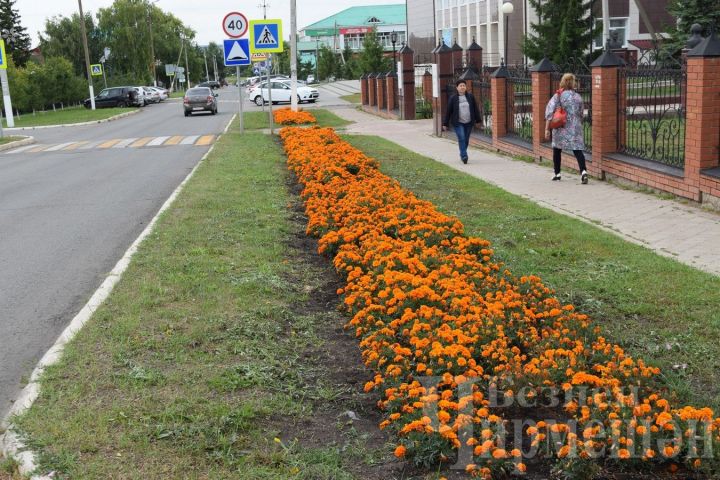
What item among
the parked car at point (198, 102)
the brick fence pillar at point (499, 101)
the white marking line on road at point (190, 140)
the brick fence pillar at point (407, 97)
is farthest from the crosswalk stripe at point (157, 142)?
the parked car at point (198, 102)

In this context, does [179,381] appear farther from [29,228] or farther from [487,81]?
[487,81]

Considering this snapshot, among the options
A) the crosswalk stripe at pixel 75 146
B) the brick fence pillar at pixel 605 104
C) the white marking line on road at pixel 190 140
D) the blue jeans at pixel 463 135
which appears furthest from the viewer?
the crosswalk stripe at pixel 75 146

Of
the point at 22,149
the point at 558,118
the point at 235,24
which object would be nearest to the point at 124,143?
the point at 22,149

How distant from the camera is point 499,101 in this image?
1745 cm

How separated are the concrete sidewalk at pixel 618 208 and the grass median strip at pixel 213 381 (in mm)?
3402

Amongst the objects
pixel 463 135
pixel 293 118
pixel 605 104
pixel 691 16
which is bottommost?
pixel 293 118

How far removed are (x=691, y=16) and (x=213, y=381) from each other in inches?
1159

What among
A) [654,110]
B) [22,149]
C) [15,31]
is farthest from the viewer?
[15,31]

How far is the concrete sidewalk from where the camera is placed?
26.6ft

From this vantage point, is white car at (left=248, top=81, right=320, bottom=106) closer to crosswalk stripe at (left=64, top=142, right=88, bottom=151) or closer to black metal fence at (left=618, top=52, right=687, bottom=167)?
crosswalk stripe at (left=64, top=142, right=88, bottom=151)

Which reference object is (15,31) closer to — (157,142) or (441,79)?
(157,142)

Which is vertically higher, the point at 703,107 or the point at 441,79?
the point at 441,79

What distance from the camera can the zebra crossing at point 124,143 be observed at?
25169 mm

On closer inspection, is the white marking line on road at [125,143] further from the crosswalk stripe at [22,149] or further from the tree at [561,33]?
the tree at [561,33]
